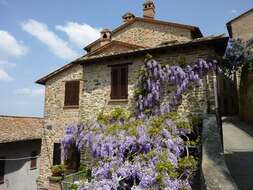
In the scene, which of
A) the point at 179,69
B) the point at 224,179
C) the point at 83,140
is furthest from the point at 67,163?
the point at 224,179

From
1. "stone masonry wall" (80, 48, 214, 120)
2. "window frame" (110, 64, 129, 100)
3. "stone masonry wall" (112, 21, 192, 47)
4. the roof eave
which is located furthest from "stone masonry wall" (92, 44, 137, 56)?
"stone masonry wall" (112, 21, 192, 47)

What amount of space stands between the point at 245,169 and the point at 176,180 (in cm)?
188

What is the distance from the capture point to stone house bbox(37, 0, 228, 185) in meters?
8.14

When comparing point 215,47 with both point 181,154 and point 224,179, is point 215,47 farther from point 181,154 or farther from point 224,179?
point 224,179

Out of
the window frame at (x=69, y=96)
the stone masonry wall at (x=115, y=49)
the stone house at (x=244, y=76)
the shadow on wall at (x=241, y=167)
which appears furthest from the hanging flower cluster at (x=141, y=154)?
the stone house at (x=244, y=76)

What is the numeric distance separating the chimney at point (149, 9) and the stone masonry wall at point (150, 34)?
4.96 ft

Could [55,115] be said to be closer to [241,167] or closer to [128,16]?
[241,167]

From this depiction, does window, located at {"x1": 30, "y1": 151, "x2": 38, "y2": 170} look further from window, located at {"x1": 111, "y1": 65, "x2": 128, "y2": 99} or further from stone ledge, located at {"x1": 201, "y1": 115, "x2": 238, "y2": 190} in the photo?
stone ledge, located at {"x1": 201, "y1": 115, "x2": 238, "y2": 190}

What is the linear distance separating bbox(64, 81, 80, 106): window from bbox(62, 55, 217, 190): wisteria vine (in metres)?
2.68

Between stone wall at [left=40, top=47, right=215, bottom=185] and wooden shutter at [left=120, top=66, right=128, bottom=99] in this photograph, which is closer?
stone wall at [left=40, top=47, right=215, bottom=185]

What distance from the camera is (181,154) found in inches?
274

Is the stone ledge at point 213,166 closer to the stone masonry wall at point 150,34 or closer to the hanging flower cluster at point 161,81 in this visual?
the hanging flower cluster at point 161,81

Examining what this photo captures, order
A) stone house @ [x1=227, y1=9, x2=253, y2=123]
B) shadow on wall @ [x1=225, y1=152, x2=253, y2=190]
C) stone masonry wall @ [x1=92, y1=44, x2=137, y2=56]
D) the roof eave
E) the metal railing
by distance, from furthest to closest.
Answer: stone house @ [x1=227, y1=9, x2=253, y2=123] → stone masonry wall @ [x1=92, y1=44, x2=137, y2=56] → the metal railing → the roof eave → shadow on wall @ [x1=225, y1=152, x2=253, y2=190]

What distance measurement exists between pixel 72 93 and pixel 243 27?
1785cm
